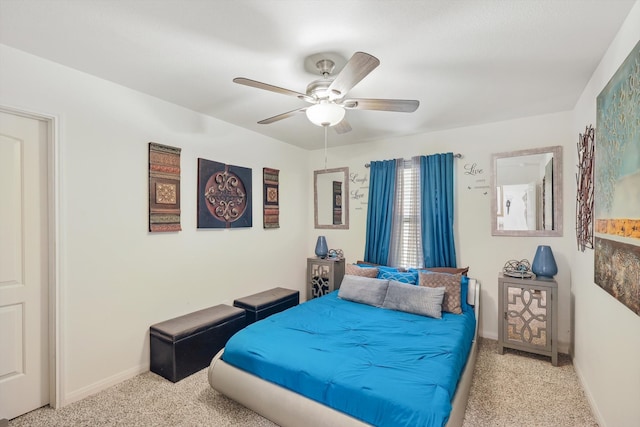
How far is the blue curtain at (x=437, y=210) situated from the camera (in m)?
3.57

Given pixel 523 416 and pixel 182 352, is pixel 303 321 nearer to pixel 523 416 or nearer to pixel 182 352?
pixel 182 352

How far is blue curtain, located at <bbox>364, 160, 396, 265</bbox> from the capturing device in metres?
3.98

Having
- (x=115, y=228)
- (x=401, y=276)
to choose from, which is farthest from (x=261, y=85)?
(x=401, y=276)

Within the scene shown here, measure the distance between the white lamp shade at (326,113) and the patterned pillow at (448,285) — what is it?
2.02m

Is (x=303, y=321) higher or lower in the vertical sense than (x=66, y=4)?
lower

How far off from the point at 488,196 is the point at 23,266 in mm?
4220

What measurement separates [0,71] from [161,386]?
250 centimetres

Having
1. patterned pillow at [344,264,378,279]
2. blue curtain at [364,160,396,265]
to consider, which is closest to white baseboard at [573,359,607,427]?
patterned pillow at [344,264,378,279]

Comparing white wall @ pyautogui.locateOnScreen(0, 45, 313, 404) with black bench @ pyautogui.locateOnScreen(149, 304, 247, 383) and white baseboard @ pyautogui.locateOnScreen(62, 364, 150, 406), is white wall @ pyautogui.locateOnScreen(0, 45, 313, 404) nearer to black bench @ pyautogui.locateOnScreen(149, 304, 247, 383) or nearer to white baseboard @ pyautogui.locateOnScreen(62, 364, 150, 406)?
white baseboard @ pyautogui.locateOnScreen(62, 364, 150, 406)

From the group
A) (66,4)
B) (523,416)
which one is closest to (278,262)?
(523,416)

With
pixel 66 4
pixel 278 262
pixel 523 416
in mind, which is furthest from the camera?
pixel 278 262

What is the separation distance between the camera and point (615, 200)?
1.68 metres

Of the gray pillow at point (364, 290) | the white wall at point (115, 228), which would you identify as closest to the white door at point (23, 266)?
the white wall at point (115, 228)

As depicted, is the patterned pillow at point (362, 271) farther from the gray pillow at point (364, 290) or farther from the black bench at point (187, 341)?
the black bench at point (187, 341)
